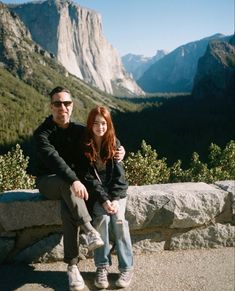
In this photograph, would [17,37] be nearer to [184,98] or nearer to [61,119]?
[184,98]

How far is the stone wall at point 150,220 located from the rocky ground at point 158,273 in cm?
13

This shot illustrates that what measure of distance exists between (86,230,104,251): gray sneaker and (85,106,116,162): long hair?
76 cm

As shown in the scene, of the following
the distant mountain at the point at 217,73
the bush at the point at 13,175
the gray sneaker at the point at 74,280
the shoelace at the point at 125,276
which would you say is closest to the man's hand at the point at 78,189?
the gray sneaker at the point at 74,280

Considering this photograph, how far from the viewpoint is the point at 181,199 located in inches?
168

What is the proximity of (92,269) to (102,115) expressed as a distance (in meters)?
1.64

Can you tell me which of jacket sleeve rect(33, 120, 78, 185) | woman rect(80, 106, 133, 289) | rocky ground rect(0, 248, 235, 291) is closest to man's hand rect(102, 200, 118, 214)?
woman rect(80, 106, 133, 289)

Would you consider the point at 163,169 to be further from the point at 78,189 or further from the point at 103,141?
the point at 78,189

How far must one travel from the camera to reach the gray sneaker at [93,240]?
3.41m

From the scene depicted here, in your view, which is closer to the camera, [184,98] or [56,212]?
[56,212]

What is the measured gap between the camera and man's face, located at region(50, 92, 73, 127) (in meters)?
3.91

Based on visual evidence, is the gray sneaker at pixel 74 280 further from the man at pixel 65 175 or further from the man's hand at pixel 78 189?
the man's hand at pixel 78 189

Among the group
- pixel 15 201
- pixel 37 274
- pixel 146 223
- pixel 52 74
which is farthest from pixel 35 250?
pixel 52 74

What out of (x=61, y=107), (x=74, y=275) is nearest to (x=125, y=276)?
(x=74, y=275)

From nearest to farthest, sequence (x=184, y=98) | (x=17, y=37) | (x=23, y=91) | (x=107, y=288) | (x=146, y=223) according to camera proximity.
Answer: (x=107, y=288)
(x=146, y=223)
(x=23, y=91)
(x=17, y=37)
(x=184, y=98)
